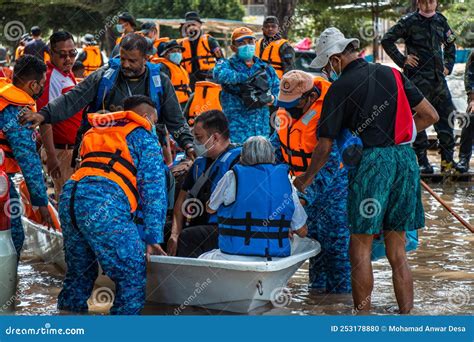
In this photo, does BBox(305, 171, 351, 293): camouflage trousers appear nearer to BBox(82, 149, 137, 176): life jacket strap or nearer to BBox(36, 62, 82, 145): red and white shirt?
BBox(82, 149, 137, 176): life jacket strap

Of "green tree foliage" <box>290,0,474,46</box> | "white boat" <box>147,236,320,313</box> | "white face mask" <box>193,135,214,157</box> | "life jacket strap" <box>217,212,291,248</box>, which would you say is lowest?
"white boat" <box>147,236,320,313</box>

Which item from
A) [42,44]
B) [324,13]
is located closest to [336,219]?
[42,44]

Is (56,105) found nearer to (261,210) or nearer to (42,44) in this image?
(261,210)

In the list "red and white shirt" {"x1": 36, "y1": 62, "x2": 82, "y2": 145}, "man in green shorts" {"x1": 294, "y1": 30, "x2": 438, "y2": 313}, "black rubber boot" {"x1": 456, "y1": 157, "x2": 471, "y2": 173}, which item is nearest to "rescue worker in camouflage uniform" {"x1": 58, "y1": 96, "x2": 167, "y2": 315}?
"man in green shorts" {"x1": 294, "y1": 30, "x2": 438, "y2": 313}

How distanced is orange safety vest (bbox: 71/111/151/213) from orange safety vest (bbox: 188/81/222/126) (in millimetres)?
5701

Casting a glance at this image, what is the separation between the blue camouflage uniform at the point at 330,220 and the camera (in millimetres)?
7434

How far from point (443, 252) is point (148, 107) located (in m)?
3.97

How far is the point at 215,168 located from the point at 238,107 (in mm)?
4148

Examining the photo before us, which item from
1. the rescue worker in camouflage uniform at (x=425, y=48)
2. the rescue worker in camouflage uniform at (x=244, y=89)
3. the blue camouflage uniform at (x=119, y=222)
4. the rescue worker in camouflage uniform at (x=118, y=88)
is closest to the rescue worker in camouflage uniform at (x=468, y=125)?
the rescue worker in camouflage uniform at (x=425, y=48)

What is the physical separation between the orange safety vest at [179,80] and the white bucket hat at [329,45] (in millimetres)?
6420

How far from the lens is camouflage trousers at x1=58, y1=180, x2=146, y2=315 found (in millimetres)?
6297

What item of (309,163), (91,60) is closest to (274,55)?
(91,60)

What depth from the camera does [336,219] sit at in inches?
298

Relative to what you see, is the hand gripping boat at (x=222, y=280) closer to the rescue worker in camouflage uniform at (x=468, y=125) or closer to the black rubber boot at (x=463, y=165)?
the rescue worker in camouflage uniform at (x=468, y=125)
